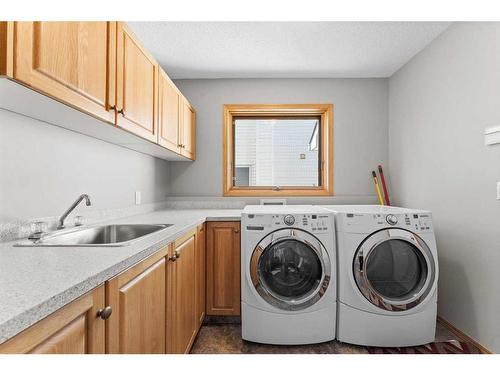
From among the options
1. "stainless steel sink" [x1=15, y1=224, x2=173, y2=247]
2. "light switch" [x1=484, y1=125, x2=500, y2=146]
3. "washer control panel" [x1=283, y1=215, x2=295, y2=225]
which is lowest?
"stainless steel sink" [x1=15, y1=224, x2=173, y2=247]

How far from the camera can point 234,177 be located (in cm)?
337

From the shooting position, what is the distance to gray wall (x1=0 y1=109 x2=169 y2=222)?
124 cm

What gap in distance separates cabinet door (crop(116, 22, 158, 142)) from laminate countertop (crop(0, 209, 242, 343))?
2.29 ft

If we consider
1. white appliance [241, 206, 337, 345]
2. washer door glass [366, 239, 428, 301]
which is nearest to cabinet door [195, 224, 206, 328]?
white appliance [241, 206, 337, 345]

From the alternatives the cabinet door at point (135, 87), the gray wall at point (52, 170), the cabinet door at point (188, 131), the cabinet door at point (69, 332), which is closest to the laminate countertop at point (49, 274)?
the cabinet door at point (69, 332)

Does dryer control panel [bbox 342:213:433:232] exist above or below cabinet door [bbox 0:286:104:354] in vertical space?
above

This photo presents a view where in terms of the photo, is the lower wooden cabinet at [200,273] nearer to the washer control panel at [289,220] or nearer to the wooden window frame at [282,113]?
the washer control panel at [289,220]

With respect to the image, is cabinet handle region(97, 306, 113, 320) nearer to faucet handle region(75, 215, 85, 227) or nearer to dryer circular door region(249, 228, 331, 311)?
faucet handle region(75, 215, 85, 227)

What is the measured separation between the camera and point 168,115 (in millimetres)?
2242

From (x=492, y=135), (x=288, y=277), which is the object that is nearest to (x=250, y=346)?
(x=288, y=277)

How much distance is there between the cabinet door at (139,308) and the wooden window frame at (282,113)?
197 cm

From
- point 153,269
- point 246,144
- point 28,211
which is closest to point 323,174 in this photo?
point 246,144

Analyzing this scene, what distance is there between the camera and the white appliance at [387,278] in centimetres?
192

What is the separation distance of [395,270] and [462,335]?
2.35 ft
